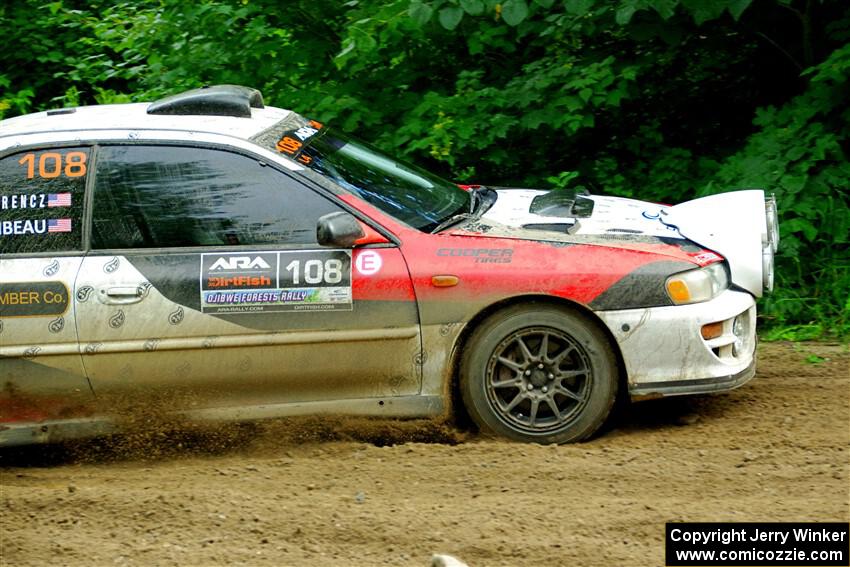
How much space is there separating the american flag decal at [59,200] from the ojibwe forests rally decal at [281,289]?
79 cm

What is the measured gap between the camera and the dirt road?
13.8 ft

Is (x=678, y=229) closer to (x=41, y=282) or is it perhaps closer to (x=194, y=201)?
(x=194, y=201)

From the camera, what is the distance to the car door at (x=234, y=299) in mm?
5148

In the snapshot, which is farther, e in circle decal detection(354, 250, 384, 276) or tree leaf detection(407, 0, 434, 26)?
tree leaf detection(407, 0, 434, 26)

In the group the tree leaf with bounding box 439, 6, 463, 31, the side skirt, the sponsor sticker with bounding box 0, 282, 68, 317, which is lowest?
the side skirt

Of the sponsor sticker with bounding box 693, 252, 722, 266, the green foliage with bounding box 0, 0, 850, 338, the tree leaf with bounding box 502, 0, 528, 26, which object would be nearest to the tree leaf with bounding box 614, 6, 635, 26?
the green foliage with bounding box 0, 0, 850, 338

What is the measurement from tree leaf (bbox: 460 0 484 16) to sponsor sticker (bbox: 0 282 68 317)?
3061 mm

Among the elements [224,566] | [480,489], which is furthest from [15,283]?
[480,489]

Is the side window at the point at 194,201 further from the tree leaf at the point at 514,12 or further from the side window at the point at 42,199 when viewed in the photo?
the tree leaf at the point at 514,12

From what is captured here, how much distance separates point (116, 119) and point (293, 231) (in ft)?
3.78

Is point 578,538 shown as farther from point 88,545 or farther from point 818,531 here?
point 88,545

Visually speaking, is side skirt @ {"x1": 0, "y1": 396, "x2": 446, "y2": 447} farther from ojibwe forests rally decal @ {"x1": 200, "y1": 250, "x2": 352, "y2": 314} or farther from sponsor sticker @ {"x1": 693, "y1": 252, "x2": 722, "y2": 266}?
sponsor sticker @ {"x1": 693, "y1": 252, "x2": 722, "y2": 266}

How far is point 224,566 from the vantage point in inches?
161

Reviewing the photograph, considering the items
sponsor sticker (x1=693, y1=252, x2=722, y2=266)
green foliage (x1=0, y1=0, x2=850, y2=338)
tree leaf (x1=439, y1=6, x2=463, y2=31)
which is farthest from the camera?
green foliage (x1=0, y1=0, x2=850, y2=338)
